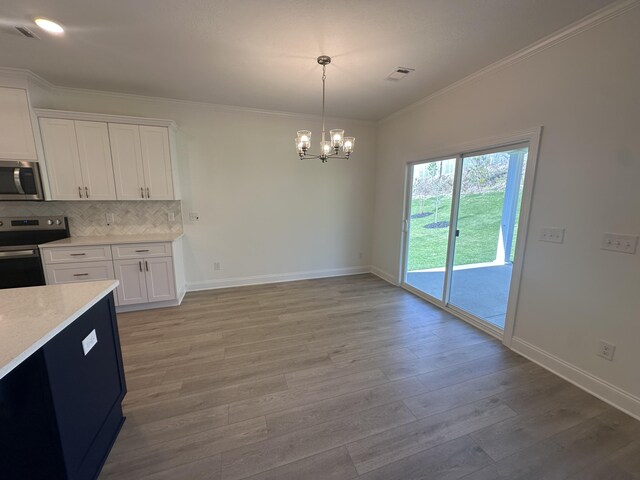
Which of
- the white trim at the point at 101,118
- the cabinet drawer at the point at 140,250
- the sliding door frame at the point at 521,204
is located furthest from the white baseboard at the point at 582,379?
the white trim at the point at 101,118

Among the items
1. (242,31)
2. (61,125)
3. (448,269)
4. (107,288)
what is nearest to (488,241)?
(448,269)

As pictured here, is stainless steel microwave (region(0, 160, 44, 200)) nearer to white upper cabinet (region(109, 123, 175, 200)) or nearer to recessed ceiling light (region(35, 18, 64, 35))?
white upper cabinet (region(109, 123, 175, 200))

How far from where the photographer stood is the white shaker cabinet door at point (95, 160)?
311 cm

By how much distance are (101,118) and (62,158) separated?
0.67 m

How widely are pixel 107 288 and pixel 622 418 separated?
11.8 feet

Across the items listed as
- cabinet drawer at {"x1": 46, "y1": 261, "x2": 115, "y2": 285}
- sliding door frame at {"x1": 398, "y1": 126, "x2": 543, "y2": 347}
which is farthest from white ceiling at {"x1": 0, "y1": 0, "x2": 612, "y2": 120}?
cabinet drawer at {"x1": 46, "y1": 261, "x2": 115, "y2": 285}

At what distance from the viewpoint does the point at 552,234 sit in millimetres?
2258

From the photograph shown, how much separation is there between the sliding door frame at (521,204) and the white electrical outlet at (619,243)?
55cm

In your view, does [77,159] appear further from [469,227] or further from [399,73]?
[469,227]

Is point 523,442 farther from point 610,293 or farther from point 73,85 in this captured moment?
point 73,85

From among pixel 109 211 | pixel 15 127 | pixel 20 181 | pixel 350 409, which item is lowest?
pixel 350 409

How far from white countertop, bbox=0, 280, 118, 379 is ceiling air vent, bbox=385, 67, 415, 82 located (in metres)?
3.21

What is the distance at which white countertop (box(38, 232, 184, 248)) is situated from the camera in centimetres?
298

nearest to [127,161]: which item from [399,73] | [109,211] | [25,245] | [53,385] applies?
[109,211]
